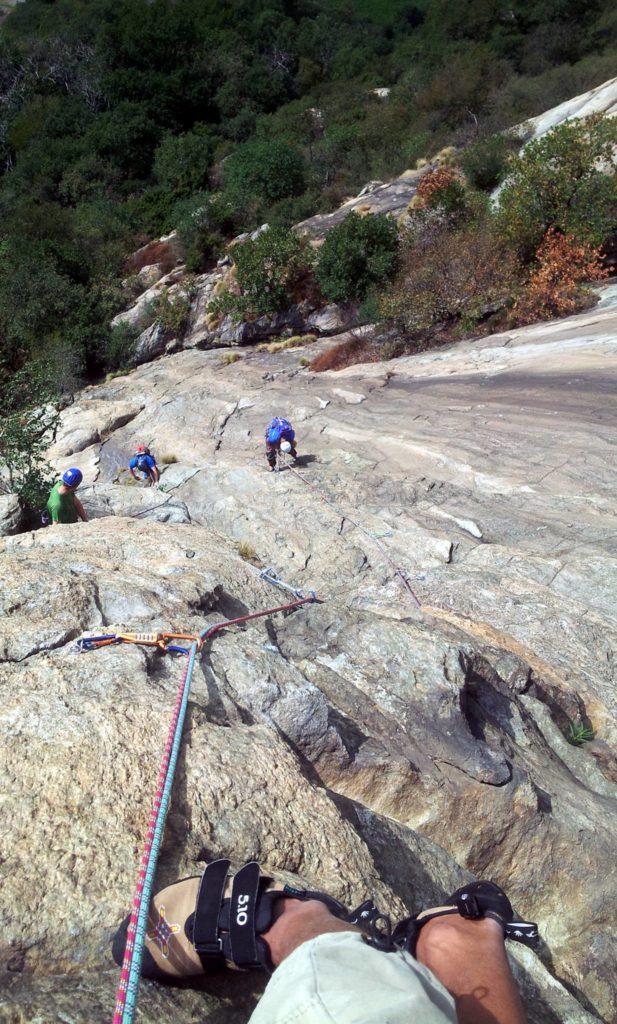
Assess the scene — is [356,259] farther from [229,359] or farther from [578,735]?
[578,735]

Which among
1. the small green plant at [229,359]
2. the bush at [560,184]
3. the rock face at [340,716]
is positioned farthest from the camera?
the small green plant at [229,359]

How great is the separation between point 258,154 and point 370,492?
34291 millimetres

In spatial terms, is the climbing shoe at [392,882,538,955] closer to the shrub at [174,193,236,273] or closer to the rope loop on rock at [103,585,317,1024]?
the rope loop on rock at [103,585,317,1024]

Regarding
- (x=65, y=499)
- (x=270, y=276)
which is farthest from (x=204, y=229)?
(x=65, y=499)

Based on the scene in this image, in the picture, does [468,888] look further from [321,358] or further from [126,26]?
[126,26]

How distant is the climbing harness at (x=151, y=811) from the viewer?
2109mm

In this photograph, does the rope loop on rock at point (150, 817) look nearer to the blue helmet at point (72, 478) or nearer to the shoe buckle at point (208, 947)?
the shoe buckle at point (208, 947)

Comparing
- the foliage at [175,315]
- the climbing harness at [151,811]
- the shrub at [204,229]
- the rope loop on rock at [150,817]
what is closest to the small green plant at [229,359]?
the foliage at [175,315]

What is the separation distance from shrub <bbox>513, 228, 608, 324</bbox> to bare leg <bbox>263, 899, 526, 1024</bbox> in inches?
631

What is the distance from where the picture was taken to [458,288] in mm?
18641

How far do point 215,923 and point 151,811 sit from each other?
2.45 ft

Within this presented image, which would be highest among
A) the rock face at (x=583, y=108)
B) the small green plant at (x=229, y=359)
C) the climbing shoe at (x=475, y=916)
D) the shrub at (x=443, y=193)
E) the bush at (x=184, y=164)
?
the bush at (x=184, y=164)

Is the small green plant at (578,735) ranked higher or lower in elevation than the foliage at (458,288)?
lower

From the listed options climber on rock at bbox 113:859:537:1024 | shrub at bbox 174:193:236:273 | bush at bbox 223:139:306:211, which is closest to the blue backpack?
climber on rock at bbox 113:859:537:1024
